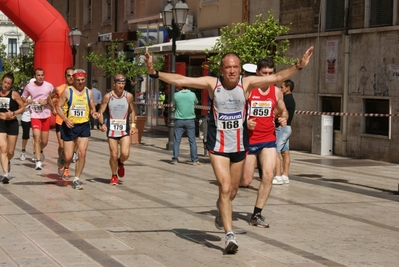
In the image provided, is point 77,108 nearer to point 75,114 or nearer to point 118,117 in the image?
point 75,114

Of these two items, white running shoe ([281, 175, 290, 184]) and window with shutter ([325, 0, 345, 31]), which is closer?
white running shoe ([281, 175, 290, 184])

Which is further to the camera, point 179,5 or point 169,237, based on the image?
point 179,5

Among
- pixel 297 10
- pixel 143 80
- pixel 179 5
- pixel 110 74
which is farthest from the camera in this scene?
pixel 143 80

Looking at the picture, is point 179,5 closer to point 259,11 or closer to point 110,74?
point 259,11

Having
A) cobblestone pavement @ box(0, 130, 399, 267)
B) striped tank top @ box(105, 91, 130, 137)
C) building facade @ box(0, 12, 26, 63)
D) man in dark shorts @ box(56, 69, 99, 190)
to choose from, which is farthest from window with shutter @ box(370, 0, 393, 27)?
building facade @ box(0, 12, 26, 63)

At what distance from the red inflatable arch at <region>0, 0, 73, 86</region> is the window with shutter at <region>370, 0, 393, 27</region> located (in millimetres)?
13957

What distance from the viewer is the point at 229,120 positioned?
9109 mm

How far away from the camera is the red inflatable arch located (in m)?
32.2

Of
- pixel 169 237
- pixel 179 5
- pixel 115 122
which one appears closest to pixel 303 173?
pixel 115 122

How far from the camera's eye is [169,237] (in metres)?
9.57

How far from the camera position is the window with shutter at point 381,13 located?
68.9 feet

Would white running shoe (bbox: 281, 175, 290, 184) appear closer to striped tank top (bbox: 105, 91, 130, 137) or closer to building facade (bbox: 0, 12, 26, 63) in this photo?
striped tank top (bbox: 105, 91, 130, 137)

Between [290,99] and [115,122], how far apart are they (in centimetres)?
285

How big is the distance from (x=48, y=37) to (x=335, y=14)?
13060 mm
